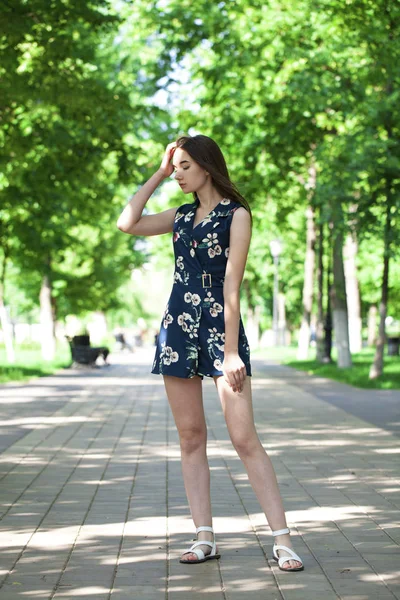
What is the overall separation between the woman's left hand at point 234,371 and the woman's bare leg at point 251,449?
0.06 meters

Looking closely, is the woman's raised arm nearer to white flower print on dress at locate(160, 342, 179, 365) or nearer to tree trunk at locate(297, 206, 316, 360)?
Result: white flower print on dress at locate(160, 342, 179, 365)

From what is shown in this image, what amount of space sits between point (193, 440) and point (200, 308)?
26.7 inches

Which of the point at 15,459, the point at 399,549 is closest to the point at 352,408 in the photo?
the point at 15,459

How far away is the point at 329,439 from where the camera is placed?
11.6m

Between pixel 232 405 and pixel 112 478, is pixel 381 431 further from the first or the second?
pixel 232 405

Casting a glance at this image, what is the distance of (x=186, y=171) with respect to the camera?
18.0 feet

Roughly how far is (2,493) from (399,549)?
3.11 metres

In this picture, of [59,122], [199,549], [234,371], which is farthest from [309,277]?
[234,371]

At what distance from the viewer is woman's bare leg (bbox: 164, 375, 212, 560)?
5496 mm

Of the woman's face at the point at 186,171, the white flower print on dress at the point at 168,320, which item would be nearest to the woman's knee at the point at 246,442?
the white flower print on dress at the point at 168,320

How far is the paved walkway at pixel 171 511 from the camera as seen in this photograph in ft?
16.9

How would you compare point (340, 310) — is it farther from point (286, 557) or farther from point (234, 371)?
point (234, 371)

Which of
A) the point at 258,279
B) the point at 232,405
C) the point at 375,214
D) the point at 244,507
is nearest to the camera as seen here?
the point at 232,405

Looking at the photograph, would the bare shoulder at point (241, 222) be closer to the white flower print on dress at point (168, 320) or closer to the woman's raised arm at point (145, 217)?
the woman's raised arm at point (145, 217)
